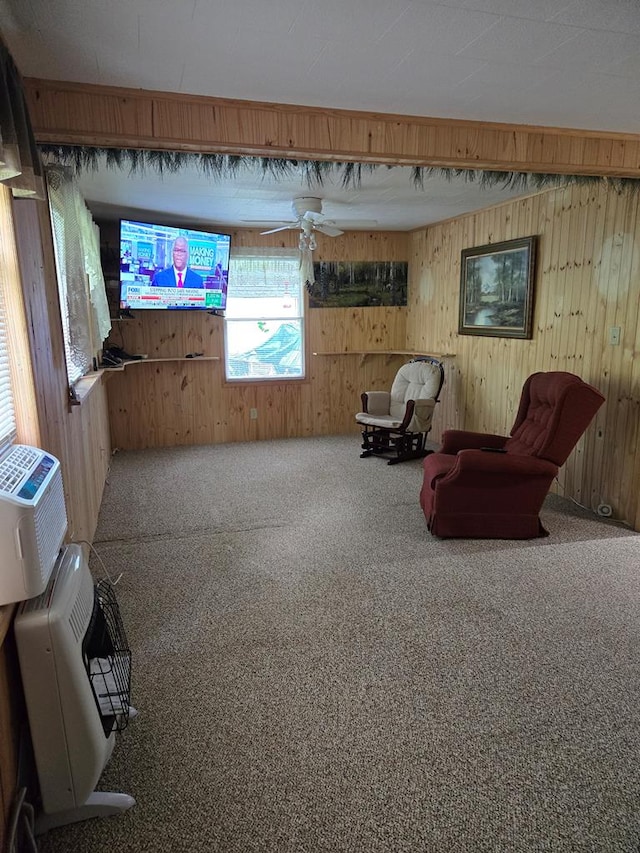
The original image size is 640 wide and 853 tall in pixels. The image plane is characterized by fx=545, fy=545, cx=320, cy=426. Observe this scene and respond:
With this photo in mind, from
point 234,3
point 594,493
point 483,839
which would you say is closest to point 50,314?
point 234,3

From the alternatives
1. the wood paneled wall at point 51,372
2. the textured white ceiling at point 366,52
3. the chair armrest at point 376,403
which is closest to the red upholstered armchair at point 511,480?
the textured white ceiling at point 366,52

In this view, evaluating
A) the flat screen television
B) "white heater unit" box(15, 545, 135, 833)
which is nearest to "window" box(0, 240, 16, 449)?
"white heater unit" box(15, 545, 135, 833)

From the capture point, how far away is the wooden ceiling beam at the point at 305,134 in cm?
222

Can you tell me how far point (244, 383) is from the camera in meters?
6.29

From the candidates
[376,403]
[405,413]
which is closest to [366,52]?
[405,413]

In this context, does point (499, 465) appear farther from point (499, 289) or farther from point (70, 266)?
point (70, 266)

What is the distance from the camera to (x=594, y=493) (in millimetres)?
4004

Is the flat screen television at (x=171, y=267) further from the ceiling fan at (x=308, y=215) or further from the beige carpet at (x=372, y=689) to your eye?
the beige carpet at (x=372, y=689)

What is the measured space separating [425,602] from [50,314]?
2.26 m

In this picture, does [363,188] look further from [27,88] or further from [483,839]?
[483,839]

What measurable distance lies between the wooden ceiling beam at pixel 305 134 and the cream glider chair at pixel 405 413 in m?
2.72

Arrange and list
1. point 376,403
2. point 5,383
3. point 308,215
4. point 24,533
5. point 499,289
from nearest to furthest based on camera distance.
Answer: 1. point 24,533
2. point 5,383
3. point 308,215
4. point 499,289
5. point 376,403

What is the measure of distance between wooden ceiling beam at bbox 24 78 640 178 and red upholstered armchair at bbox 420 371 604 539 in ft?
4.45

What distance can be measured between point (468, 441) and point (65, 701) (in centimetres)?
320
